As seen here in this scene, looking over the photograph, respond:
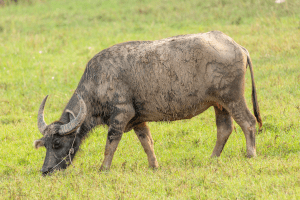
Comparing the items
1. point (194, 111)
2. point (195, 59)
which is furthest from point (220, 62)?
point (194, 111)

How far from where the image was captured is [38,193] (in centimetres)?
511

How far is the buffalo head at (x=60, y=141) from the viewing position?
589 centimetres

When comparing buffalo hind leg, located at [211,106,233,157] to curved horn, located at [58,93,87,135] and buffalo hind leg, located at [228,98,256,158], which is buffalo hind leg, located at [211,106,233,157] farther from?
curved horn, located at [58,93,87,135]

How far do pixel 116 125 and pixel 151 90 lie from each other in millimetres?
812

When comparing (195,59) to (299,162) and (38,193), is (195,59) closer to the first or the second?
(299,162)

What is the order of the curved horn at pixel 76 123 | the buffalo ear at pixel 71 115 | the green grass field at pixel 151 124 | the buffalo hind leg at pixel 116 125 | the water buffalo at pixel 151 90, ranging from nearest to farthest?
the green grass field at pixel 151 124, the curved horn at pixel 76 123, the water buffalo at pixel 151 90, the buffalo hind leg at pixel 116 125, the buffalo ear at pixel 71 115

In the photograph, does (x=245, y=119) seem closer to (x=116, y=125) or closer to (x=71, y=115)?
(x=116, y=125)

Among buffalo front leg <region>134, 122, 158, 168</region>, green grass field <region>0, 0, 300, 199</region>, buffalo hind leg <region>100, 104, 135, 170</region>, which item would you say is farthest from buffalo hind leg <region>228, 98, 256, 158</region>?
buffalo hind leg <region>100, 104, 135, 170</region>

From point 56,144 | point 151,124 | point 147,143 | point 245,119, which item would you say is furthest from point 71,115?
point 245,119

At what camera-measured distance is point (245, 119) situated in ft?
20.0

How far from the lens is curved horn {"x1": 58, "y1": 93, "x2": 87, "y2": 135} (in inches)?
231

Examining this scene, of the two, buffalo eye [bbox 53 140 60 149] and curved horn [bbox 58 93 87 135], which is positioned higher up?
curved horn [bbox 58 93 87 135]

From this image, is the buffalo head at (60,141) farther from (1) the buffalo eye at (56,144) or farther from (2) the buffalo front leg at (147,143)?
(2) the buffalo front leg at (147,143)

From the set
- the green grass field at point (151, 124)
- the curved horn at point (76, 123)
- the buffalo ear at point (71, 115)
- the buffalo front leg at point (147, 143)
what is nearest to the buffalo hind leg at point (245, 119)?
the green grass field at point (151, 124)
